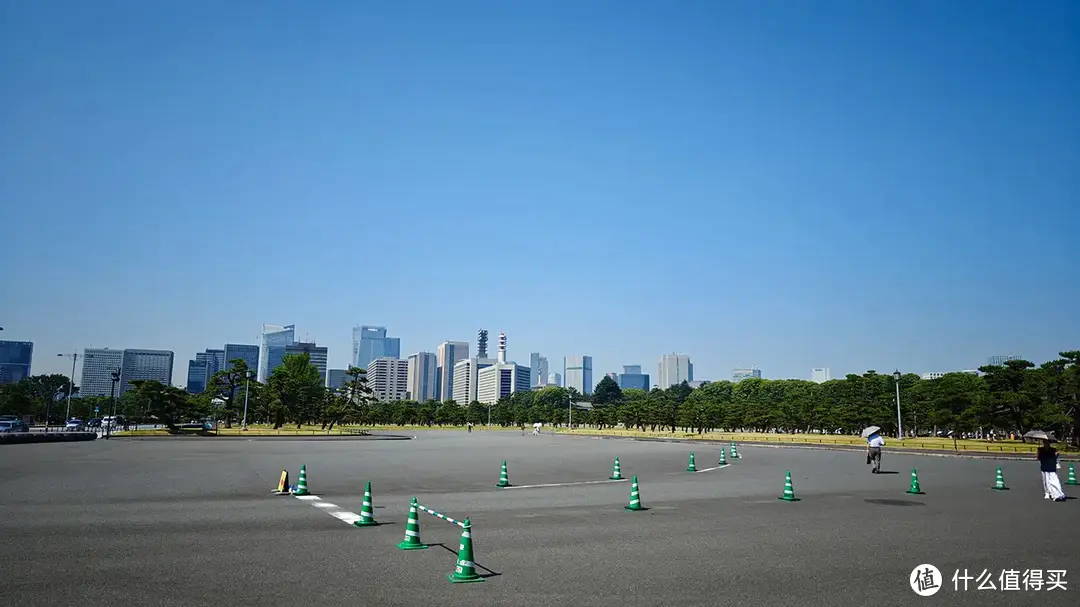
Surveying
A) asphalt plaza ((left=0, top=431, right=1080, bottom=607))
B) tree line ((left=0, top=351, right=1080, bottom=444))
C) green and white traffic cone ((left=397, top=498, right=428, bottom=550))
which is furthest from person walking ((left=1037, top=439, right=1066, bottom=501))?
tree line ((left=0, top=351, right=1080, bottom=444))

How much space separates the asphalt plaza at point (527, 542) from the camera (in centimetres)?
809

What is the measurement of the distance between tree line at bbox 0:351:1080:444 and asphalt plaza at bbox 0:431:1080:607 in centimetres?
4127

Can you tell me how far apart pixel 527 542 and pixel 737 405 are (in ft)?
293

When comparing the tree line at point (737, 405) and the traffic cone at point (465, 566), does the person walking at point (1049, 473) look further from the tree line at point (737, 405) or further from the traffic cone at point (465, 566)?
the tree line at point (737, 405)

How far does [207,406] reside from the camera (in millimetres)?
78000

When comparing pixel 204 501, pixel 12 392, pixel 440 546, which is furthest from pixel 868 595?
pixel 12 392

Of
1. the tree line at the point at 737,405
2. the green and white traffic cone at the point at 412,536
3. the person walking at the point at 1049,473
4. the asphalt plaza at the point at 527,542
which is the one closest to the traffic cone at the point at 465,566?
the asphalt plaza at the point at 527,542

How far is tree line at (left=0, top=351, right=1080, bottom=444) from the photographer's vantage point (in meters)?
56.1

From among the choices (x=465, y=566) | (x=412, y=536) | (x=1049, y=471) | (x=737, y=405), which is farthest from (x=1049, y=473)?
(x=737, y=405)

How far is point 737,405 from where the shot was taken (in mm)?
96125

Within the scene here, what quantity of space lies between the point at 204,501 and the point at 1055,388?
61585 mm

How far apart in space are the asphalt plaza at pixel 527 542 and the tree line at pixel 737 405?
4127 centimetres

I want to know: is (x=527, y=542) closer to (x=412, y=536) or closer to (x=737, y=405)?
(x=412, y=536)

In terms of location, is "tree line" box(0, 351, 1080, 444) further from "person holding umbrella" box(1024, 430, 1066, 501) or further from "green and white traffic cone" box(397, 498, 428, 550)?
"green and white traffic cone" box(397, 498, 428, 550)
